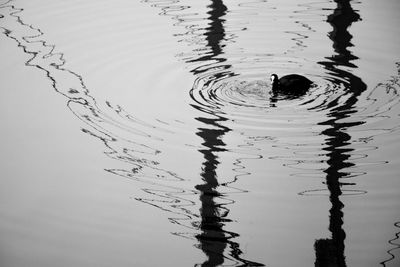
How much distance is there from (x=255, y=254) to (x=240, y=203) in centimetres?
76

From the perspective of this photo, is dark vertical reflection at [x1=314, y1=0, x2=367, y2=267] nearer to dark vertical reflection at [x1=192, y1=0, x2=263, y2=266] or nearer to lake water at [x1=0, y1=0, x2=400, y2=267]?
lake water at [x1=0, y1=0, x2=400, y2=267]

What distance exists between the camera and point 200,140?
667 centimetres

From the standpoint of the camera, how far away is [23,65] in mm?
8617

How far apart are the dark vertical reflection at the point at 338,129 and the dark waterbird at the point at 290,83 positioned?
1.55 ft

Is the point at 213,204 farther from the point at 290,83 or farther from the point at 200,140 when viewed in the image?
the point at 290,83

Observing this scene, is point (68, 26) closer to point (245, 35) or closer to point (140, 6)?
point (140, 6)

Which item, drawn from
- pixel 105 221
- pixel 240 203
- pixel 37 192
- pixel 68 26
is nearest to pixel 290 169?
pixel 240 203

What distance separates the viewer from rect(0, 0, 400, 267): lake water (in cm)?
512

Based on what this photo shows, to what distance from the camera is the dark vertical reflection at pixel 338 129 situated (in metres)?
4.99

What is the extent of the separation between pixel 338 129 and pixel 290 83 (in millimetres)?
1014

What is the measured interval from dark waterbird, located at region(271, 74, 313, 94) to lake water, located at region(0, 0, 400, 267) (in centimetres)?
11

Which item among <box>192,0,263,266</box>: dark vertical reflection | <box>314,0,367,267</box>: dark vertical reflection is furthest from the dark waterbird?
<box>192,0,263,266</box>: dark vertical reflection

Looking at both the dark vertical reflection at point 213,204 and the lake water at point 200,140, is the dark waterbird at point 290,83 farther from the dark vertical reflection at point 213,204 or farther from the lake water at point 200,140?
the dark vertical reflection at point 213,204

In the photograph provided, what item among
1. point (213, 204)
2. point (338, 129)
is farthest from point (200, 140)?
point (338, 129)
